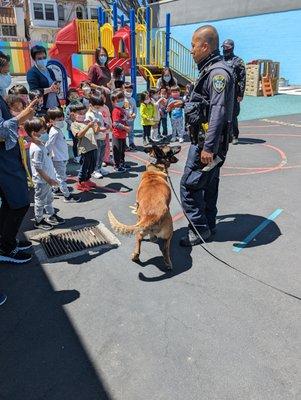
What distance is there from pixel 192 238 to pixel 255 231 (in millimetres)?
997

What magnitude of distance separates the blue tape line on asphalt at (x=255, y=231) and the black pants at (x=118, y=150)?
350 centimetres

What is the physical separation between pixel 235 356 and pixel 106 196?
3.94 m

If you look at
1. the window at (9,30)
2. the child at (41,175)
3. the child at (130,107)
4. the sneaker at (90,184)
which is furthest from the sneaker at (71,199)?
the window at (9,30)

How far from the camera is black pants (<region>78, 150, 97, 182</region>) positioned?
20.2ft

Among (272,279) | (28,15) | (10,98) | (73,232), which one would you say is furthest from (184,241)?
(28,15)

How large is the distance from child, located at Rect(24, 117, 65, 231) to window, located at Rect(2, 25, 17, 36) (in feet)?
150

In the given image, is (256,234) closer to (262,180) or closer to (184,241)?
(184,241)

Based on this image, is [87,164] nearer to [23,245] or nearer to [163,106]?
[23,245]

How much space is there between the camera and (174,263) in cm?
416

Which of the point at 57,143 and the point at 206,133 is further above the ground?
the point at 206,133

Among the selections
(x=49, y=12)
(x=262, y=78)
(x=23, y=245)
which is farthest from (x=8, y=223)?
(x=49, y=12)

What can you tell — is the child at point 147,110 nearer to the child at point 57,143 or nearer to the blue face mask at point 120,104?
the blue face mask at point 120,104

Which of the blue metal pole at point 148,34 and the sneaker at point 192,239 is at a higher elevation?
the blue metal pole at point 148,34

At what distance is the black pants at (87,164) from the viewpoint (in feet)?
20.2
